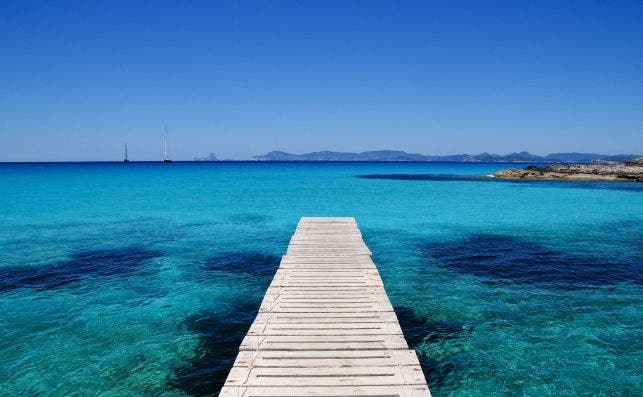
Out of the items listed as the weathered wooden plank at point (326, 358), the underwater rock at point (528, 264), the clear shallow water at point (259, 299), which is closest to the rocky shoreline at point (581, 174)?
the clear shallow water at point (259, 299)

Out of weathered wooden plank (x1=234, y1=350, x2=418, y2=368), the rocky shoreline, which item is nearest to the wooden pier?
weathered wooden plank (x1=234, y1=350, x2=418, y2=368)

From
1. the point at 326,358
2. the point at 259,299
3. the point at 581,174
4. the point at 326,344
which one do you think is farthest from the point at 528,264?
the point at 581,174

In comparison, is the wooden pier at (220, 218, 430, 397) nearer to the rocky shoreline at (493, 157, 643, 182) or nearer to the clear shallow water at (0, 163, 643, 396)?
the clear shallow water at (0, 163, 643, 396)

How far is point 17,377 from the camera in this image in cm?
928

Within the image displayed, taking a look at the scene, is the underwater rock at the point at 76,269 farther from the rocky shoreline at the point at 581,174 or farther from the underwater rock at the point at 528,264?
the rocky shoreline at the point at 581,174

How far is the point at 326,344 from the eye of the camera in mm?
7887

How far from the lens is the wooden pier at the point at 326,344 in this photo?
654cm

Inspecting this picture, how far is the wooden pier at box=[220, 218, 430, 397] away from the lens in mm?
6539

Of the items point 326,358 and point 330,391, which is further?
point 326,358

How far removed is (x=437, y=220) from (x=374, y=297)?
2268 centimetres

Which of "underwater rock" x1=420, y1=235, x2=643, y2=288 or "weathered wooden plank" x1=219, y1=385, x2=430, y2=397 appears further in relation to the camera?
"underwater rock" x1=420, y1=235, x2=643, y2=288

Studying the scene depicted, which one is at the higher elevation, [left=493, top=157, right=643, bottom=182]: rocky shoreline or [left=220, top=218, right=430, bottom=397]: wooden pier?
[left=493, top=157, right=643, bottom=182]: rocky shoreline

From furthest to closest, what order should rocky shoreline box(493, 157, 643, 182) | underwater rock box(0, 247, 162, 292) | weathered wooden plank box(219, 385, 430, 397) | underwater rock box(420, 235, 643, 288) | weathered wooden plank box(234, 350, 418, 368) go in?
rocky shoreline box(493, 157, 643, 182), underwater rock box(420, 235, 643, 288), underwater rock box(0, 247, 162, 292), weathered wooden plank box(234, 350, 418, 368), weathered wooden plank box(219, 385, 430, 397)

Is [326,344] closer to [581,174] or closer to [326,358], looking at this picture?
[326,358]
